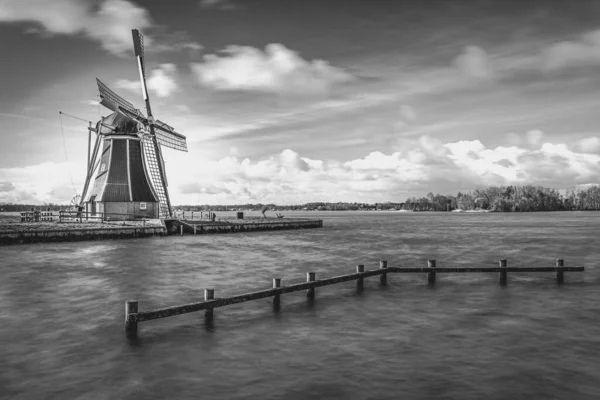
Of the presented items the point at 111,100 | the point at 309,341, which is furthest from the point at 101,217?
the point at 309,341

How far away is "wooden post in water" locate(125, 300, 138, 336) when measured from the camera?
1342 cm

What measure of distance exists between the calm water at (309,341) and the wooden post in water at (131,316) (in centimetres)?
47

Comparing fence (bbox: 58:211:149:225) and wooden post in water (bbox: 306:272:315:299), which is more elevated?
fence (bbox: 58:211:149:225)

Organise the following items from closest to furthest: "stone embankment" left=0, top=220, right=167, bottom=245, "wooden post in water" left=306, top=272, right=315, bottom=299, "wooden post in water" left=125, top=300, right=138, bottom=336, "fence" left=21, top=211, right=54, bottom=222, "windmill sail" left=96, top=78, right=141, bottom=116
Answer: "wooden post in water" left=125, top=300, right=138, bottom=336 → "wooden post in water" left=306, top=272, right=315, bottom=299 → "stone embankment" left=0, top=220, right=167, bottom=245 → "windmill sail" left=96, top=78, right=141, bottom=116 → "fence" left=21, top=211, right=54, bottom=222

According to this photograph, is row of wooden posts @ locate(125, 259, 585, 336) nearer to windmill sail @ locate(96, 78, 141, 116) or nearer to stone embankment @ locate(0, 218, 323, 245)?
stone embankment @ locate(0, 218, 323, 245)

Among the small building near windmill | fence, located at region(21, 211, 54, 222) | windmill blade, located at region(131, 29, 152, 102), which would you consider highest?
windmill blade, located at region(131, 29, 152, 102)

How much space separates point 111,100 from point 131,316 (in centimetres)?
4712

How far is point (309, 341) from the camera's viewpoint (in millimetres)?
13711

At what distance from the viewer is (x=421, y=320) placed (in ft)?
53.2

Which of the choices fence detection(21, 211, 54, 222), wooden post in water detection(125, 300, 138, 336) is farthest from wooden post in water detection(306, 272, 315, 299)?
fence detection(21, 211, 54, 222)

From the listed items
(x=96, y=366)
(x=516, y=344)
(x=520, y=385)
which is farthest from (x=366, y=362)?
(x=96, y=366)

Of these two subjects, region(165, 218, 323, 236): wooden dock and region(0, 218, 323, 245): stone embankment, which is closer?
region(0, 218, 323, 245): stone embankment

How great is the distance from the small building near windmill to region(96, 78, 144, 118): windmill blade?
4.54 ft

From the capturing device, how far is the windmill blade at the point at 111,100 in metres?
53.3
